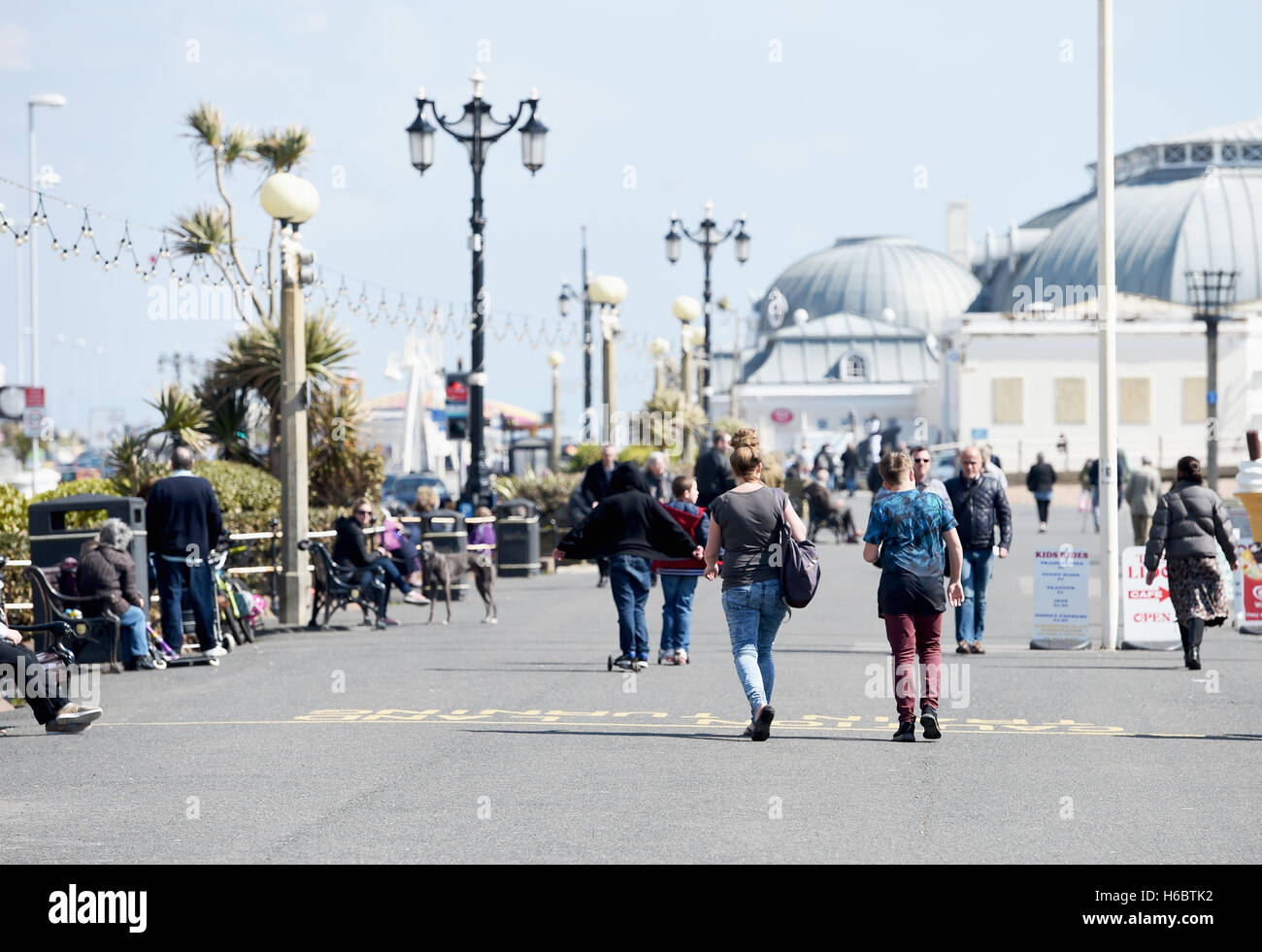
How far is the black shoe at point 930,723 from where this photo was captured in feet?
33.4

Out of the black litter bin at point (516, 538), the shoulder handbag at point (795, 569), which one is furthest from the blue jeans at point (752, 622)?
the black litter bin at point (516, 538)

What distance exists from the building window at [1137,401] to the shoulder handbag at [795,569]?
6162cm

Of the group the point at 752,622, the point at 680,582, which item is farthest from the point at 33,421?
the point at 752,622

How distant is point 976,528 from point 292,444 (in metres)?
7.22

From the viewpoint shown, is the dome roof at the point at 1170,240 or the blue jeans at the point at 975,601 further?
the dome roof at the point at 1170,240

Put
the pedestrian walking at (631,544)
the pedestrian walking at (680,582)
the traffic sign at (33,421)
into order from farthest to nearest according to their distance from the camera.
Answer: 1. the traffic sign at (33,421)
2. the pedestrian walking at (680,582)
3. the pedestrian walking at (631,544)

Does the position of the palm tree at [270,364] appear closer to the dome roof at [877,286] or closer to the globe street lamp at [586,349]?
the globe street lamp at [586,349]

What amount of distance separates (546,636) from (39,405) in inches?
787

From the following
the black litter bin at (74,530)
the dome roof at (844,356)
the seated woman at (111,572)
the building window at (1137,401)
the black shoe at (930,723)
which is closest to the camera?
the black shoe at (930,723)

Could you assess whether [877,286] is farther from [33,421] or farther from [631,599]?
[631,599]

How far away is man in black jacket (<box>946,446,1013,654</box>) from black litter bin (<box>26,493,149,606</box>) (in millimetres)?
7116

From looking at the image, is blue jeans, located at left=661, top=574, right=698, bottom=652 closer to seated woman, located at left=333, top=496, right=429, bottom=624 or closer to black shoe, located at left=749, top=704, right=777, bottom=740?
black shoe, located at left=749, top=704, right=777, bottom=740

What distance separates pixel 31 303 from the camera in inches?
1793
